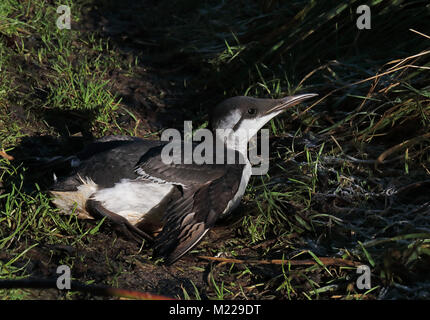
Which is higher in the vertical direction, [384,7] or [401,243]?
[384,7]

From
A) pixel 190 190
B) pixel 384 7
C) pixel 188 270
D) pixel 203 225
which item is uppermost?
pixel 384 7

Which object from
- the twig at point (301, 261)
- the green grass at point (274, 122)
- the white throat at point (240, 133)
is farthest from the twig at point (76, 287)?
the white throat at point (240, 133)

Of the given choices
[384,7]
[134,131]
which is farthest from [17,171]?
[384,7]

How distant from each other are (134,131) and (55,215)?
4.98ft

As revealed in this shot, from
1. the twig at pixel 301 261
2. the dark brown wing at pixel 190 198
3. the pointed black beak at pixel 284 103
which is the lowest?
the twig at pixel 301 261

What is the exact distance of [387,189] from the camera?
3902mm

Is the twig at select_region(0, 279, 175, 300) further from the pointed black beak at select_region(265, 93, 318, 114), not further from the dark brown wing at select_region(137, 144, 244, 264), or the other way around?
the pointed black beak at select_region(265, 93, 318, 114)

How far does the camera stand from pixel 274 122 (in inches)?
197

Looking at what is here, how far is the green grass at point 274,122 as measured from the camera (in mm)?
3336

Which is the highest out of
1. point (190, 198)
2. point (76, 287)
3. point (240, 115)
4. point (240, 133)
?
point (240, 115)

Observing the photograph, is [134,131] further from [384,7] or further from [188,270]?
[384,7]

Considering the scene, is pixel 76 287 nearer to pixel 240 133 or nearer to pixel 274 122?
pixel 240 133

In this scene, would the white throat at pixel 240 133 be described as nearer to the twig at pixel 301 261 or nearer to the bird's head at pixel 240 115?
the bird's head at pixel 240 115

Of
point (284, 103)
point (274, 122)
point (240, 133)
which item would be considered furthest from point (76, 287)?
point (274, 122)
